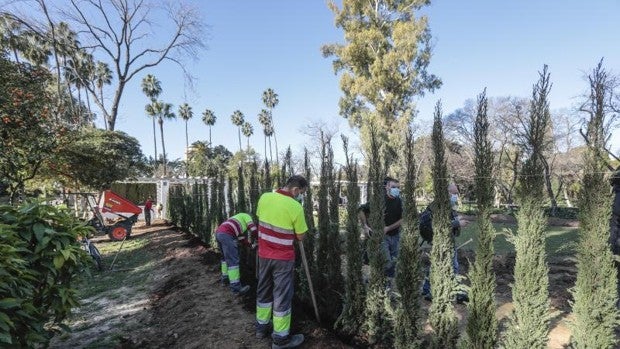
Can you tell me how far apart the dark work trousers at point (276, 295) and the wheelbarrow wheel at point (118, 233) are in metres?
12.4

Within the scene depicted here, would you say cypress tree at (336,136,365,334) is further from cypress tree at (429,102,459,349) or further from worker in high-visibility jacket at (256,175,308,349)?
cypress tree at (429,102,459,349)

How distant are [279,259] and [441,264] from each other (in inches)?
68.9

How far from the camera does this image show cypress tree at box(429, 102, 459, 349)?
11.0 feet

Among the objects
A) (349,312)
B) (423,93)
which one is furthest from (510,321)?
(423,93)

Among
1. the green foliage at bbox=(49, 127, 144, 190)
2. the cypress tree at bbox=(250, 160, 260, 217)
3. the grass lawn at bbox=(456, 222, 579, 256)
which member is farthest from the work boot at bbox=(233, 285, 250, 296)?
the green foliage at bbox=(49, 127, 144, 190)

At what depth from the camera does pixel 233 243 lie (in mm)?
6145

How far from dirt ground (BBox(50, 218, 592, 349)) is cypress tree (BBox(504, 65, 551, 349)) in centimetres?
40

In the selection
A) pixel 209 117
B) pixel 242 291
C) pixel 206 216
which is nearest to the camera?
pixel 242 291

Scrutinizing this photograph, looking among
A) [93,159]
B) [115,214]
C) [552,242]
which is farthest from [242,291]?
[552,242]

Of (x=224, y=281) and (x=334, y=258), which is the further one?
(x=224, y=281)

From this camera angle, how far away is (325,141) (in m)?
5.80

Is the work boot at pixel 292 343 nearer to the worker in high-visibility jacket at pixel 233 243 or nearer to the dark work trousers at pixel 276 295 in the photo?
the dark work trousers at pixel 276 295

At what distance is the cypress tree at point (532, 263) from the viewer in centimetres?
277

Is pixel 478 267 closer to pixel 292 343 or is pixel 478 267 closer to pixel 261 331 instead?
pixel 292 343
